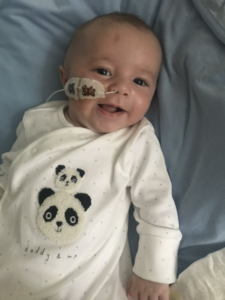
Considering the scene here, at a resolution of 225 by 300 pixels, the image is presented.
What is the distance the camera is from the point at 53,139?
3.74 feet

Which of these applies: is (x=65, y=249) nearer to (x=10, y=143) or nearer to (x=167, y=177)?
(x=167, y=177)

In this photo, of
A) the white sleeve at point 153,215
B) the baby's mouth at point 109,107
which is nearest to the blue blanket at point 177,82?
the white sleeve at point 153,215

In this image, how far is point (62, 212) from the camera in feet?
3.35

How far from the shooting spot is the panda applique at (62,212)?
1006 mm

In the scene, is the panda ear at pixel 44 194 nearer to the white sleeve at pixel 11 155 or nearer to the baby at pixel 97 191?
the baby at pixel 97 191

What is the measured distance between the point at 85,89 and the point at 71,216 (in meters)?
0.44

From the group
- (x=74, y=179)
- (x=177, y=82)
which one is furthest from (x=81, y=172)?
(x=177, y=82)

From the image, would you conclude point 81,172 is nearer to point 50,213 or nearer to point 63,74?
point 50,213

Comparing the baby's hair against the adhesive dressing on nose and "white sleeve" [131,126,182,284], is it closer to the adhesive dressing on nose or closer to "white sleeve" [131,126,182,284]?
the adhesive dressing on nose

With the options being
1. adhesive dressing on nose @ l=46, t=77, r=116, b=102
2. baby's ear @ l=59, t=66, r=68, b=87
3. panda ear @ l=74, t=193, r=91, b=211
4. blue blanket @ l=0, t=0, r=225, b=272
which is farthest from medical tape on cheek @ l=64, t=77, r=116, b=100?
panda ear @ l=74, t=193, r=91, b=211

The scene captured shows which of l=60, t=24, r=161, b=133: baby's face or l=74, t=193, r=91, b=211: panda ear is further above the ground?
l=60, t=24, r=161, b=133: baby's face

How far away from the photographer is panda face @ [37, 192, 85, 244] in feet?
3.30

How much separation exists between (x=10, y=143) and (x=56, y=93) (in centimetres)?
30

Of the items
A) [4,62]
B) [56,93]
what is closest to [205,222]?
[56,93]
